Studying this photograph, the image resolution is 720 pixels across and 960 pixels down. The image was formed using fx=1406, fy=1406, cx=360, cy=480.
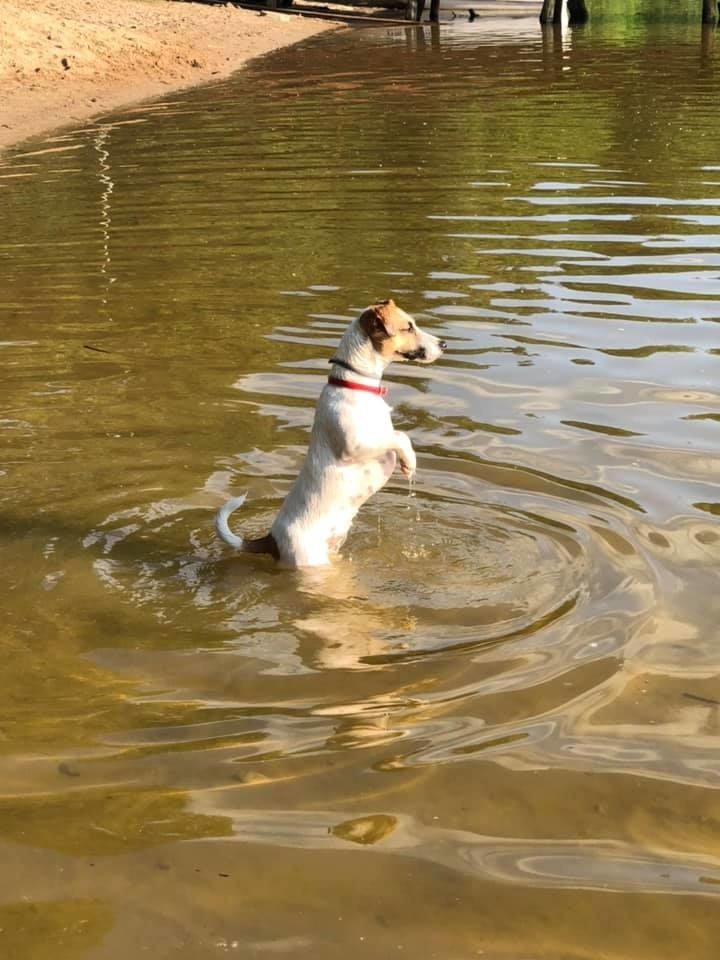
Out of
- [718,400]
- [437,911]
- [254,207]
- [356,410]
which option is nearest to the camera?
[437,911]

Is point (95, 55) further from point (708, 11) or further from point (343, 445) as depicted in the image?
point (343, 445)

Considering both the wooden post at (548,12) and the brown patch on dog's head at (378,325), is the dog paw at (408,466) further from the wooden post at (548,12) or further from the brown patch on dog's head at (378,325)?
the wooden post at (548,12)

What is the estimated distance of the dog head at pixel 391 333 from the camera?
6070 mm

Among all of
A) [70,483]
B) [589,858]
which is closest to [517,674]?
[589,858]

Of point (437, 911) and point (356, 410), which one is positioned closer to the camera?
point (437, 911)

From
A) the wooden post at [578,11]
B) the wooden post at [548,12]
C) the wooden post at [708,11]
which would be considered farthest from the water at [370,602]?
the wooden post at [578,11]

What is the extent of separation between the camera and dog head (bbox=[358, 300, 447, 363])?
607cm

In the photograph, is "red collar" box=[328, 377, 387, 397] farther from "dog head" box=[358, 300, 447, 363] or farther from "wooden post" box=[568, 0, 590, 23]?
"wooden post" box=[568, 0, 590, 23]

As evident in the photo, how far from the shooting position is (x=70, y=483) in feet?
24.2

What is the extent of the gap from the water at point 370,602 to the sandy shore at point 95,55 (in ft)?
35.4

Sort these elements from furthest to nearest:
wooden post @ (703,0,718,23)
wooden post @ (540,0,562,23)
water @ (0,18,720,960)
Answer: wooden post @ (540,0,562,23) → wooden post @ (703,0,718,23) → water @ (0,18,720,960)

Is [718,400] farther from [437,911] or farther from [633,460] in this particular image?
[437,911]

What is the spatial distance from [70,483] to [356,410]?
2054 millimetres

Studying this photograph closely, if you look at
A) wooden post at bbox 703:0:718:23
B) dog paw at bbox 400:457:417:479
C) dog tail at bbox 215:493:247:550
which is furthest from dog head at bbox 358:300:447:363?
wooden post at bbox 703:0:718:23
